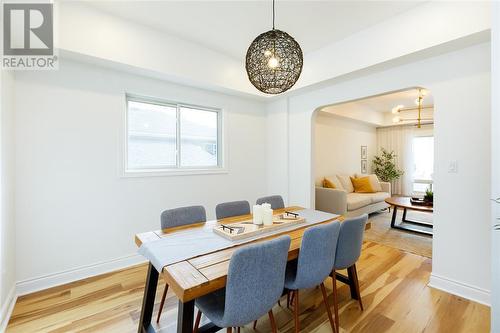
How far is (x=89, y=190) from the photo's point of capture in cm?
249

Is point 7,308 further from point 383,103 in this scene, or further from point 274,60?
point 383,103

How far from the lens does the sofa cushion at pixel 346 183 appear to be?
5.35m

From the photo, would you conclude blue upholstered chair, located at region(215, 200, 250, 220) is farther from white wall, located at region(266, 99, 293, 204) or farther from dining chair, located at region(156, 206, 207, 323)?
white wall, located at region(266, 99, 293, 204)

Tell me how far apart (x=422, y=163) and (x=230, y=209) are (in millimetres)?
6804

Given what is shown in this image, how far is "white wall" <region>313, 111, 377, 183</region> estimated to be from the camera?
209 inches

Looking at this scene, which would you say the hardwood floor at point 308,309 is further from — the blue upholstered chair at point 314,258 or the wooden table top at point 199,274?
the wooden table top at point 199,274

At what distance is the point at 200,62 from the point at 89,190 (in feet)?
6.66

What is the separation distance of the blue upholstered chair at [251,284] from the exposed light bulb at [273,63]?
1.22 m

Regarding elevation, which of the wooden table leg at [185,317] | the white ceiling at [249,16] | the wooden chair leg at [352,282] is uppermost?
the white ceiling at [249,16]

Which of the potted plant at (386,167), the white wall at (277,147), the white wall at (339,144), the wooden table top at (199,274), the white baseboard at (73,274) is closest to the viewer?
the wooden table top at (199,274)

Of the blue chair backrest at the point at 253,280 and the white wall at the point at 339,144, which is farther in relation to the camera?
the white wall at the point at 339,144

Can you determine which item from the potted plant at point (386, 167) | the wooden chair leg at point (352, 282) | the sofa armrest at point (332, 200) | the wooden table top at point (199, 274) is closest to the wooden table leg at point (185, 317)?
the wooden table top at point (199, 274)

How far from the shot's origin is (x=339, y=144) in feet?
19.2

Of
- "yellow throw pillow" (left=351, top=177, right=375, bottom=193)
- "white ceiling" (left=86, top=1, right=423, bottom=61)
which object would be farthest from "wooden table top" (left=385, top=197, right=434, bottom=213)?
"white ceiling" (left=86, top=1, right=423, bottom=61)
